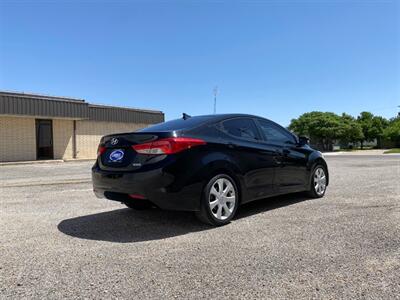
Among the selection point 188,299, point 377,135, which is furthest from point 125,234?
point 377,135

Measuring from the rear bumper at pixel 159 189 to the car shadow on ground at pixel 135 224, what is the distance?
387 millimetres

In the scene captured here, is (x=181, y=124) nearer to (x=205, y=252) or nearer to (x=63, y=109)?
(x=205, y=252)

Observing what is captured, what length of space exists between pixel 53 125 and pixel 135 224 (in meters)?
20.8

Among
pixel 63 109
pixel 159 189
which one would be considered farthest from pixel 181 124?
pixel 63 109

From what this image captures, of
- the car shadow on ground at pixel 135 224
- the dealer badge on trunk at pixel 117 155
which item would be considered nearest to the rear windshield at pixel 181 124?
the dealer badge on trunk at pixel 117 155

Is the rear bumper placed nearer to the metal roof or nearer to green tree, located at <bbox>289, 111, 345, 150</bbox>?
the metal roof

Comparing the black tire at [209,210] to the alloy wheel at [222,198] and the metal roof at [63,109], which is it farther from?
the metal roof at [63,109]

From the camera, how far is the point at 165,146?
4.72m

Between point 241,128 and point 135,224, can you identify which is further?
point 241,128

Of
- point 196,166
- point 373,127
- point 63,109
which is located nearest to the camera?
point 196,166

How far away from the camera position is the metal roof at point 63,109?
21062 mm

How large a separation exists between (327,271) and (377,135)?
3112 inches

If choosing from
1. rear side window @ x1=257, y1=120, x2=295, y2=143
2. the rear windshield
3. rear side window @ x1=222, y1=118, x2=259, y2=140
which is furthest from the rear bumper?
rear side window @ x1=257, y1=120, x2=295, y2=143

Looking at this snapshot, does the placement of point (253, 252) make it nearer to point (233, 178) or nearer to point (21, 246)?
point (233, 178)
